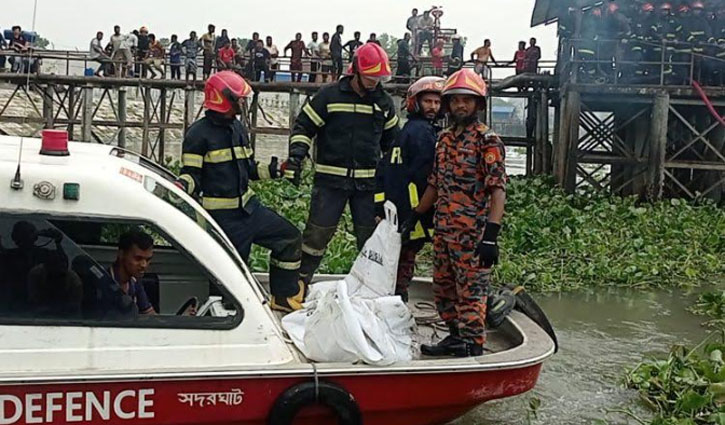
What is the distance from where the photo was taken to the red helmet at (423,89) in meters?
5.54

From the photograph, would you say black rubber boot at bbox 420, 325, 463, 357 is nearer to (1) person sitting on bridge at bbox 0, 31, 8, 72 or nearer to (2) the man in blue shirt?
(2) the man in blue shirt

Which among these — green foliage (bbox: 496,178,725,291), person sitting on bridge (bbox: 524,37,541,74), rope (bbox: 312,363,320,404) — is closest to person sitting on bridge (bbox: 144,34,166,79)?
person sitting on bridge (bbox: 524,37,541,74)

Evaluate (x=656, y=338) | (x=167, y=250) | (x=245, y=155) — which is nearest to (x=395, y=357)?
(x=167, y=250)

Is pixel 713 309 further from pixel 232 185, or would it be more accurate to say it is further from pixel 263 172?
pixel 232 185

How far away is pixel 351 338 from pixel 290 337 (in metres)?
0.53

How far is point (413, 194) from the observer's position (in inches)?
219

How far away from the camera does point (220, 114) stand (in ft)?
17.3

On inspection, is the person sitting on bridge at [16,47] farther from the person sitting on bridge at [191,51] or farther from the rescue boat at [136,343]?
the rescue boat at [136,343]

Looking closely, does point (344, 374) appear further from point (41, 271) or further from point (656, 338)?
point (656, 338)

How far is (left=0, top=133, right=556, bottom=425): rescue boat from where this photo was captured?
351 centimetres

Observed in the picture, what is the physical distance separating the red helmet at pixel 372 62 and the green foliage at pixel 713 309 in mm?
4195

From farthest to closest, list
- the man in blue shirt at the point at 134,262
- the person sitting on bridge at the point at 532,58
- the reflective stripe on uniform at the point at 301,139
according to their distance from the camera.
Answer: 1. the person sitting on bridge at the point at 532,58
2. the reflective stripe on uniform at the point at 301,139
3. the man in blue shirt at the point at 134,262

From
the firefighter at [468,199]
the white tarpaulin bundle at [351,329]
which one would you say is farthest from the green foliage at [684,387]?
the white tarpaulin bundle at [351,329]

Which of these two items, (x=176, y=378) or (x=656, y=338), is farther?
(x=656, y=338)
